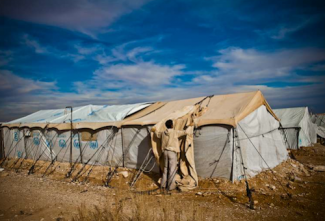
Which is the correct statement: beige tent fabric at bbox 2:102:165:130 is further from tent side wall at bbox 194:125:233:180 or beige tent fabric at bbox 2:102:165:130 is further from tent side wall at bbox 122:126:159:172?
tent side wall at bbox 194:125:233:180

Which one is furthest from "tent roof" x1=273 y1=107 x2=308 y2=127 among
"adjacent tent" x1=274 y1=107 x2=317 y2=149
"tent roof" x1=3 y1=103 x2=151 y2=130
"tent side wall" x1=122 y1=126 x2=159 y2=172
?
"tent side wall" x1=122 y1=126 x2=159 y2=172

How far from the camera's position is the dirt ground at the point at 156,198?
208 inches

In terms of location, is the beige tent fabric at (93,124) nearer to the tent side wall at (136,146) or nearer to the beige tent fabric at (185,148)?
the tent side wall at (136,146)

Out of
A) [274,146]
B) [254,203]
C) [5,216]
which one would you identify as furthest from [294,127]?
[5,216]

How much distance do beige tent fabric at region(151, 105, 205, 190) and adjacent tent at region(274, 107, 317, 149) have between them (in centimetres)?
898

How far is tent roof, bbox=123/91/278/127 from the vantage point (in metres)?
7.84

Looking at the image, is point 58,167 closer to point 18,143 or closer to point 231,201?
point 18,143

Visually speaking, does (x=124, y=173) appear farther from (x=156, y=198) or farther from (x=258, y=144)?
(x=258, y=144)

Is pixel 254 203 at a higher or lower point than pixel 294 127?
lower

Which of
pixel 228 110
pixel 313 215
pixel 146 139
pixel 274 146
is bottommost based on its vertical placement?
pixel 313 215

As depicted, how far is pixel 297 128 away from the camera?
15.4 m

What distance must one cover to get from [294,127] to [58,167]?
15.2 m

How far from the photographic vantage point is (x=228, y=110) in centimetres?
844

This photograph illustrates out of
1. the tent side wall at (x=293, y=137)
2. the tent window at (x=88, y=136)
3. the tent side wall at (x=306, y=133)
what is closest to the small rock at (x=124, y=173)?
the tent window at (x=88, y=136)
